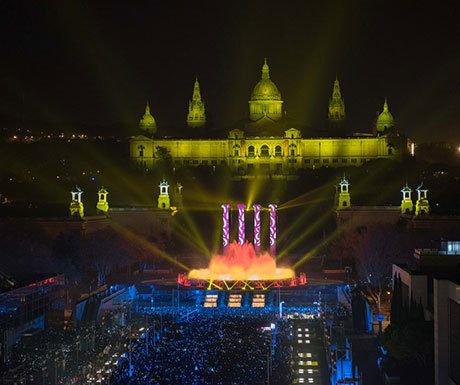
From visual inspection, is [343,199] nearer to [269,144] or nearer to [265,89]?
[269,144]

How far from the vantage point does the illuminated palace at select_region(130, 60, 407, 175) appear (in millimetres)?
127250

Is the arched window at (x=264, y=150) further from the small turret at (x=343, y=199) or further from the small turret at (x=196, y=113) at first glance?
the small turret at (x=343, y=199)

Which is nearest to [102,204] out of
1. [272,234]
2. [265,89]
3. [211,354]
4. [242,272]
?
[272,234]

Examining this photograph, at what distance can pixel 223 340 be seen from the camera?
143ft

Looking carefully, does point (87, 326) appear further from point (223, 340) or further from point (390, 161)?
point (390, 161)

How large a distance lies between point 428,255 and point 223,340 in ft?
29.1

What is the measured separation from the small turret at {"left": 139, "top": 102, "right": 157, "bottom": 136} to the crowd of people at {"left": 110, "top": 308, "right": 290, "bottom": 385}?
272 feet

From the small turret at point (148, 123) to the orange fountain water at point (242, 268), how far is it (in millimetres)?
61235

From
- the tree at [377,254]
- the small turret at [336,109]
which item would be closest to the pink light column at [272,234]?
the tree at [377,254]

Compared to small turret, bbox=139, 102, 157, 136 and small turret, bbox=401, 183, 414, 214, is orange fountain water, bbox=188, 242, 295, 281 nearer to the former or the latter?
small turret, bbox=401, 183, 414, 214

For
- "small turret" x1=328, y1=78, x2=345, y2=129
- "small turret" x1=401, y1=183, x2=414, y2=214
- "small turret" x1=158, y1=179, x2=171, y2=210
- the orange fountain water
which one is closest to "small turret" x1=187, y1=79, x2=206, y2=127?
"small turret" x1=328, y1=78, x2=345, y2=129

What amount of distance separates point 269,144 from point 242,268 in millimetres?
58736

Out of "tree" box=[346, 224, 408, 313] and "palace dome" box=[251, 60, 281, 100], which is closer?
"tree" box=[346, 224, 408, 313]

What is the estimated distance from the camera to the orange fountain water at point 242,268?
222ft
